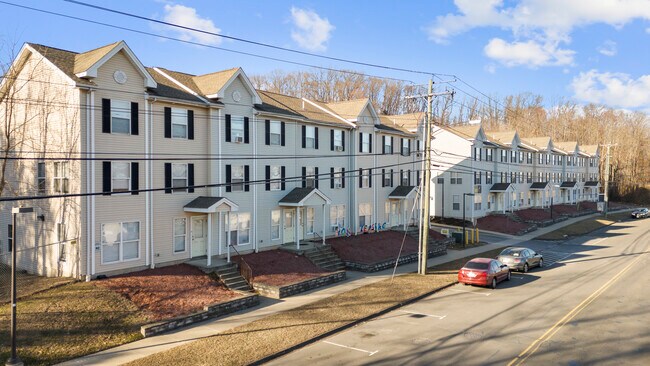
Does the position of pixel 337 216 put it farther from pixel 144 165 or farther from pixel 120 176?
pixel 120 176

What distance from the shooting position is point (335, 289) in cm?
2236

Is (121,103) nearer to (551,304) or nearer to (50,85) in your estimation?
(50,85)

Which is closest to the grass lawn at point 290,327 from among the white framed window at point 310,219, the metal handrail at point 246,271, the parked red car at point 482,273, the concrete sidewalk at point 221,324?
the concrete sidewalk at point 221,324

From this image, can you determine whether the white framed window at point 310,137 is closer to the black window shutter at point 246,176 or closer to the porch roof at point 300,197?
the porch roof at point 300,197

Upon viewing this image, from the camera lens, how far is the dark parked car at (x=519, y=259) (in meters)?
27.4

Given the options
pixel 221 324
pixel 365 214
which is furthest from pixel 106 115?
pixel 365 214

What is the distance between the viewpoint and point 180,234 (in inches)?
907

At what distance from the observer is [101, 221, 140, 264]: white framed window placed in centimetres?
1983

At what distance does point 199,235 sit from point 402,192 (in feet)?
65.5

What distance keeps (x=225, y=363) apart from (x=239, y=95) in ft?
54.8

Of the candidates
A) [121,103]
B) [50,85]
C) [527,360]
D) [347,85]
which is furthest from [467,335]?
[347,85]

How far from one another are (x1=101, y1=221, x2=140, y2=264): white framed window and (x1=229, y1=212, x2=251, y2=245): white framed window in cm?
572

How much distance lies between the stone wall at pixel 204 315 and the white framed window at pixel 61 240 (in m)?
7.15

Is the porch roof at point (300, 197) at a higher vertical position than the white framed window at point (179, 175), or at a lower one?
lower
